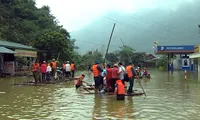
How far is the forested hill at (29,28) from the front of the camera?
141 feet

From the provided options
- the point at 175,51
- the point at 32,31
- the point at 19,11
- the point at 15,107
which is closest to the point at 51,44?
the point at 32,31

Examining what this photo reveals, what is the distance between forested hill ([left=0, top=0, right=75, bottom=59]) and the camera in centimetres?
4284

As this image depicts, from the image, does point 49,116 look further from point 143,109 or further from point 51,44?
point 51,44

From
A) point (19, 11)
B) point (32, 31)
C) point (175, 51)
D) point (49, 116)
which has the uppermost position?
point (19, 11)

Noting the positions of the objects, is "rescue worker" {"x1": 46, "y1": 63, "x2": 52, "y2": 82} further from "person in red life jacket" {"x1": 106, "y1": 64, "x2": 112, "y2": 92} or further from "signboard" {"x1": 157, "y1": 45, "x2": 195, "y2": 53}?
"signboard" {"x1": 157, "y1": 45, "x2": 195, "y2": 53}

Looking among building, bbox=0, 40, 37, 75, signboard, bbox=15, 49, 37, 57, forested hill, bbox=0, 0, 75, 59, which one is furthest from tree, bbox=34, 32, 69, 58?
building, bbox=0, 40, 37, 75

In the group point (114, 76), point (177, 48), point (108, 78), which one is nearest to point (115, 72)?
point (114, 76)

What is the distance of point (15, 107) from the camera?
10945 mm

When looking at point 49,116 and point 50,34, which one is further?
point 50,34

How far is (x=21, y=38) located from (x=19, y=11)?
31.2 feet

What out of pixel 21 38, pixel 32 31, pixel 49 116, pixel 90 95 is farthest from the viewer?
pixel 32 31

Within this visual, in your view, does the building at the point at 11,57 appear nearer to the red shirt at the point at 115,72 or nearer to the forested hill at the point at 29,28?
the forested hill at the point at 29,28

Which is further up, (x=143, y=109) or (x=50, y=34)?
(x=50, y=34)

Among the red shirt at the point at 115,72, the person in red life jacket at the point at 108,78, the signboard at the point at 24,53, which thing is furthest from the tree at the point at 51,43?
the red shirt at the point at 115,72
